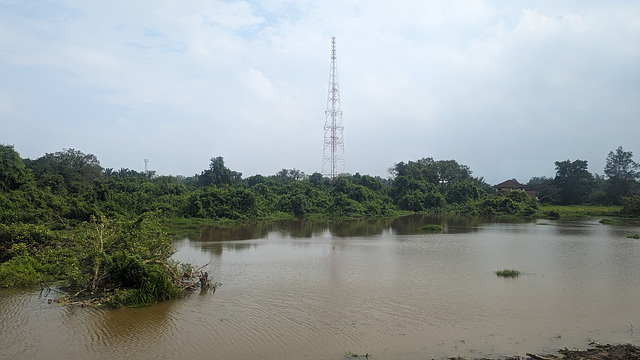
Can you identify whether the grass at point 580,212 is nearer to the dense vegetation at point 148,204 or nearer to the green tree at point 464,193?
the dense vegetation at point 148,204

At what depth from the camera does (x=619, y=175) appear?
54.8 m

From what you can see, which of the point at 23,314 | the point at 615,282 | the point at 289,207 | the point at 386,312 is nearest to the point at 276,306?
the point at 386,312

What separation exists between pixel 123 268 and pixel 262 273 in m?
4.63

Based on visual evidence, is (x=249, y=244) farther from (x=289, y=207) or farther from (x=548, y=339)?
(x=289, y=207)

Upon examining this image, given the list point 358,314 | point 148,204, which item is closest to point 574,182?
point 148,204

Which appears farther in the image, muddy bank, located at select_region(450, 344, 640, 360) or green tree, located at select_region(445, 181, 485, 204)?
green tree, located at select_region(445, 181, 485, 204)

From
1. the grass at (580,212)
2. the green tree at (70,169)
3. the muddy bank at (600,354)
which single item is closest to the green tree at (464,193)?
the grass at (580,212)

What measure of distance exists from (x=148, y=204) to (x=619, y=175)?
184ft

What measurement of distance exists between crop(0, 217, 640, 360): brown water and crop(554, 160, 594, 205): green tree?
38.9 metres

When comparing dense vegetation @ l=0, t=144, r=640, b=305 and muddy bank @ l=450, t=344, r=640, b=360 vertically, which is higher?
dense vegetation @ l=0, t=144, r=640, b=305

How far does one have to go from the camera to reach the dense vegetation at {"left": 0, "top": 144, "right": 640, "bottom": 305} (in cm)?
1007

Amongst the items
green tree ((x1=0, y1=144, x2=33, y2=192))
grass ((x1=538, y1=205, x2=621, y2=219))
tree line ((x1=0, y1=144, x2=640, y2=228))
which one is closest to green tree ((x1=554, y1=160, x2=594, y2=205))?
tree line ((x1=0, y1=144, x2=640, y2=228))

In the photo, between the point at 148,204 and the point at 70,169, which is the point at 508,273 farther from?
the point at 70,169

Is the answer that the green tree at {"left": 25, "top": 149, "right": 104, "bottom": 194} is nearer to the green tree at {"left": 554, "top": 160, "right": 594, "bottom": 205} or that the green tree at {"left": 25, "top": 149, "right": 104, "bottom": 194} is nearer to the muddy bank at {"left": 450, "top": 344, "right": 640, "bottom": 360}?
the muddy bank at {"left": 450, "top": 344, "right": 640, "bottom": 360}
